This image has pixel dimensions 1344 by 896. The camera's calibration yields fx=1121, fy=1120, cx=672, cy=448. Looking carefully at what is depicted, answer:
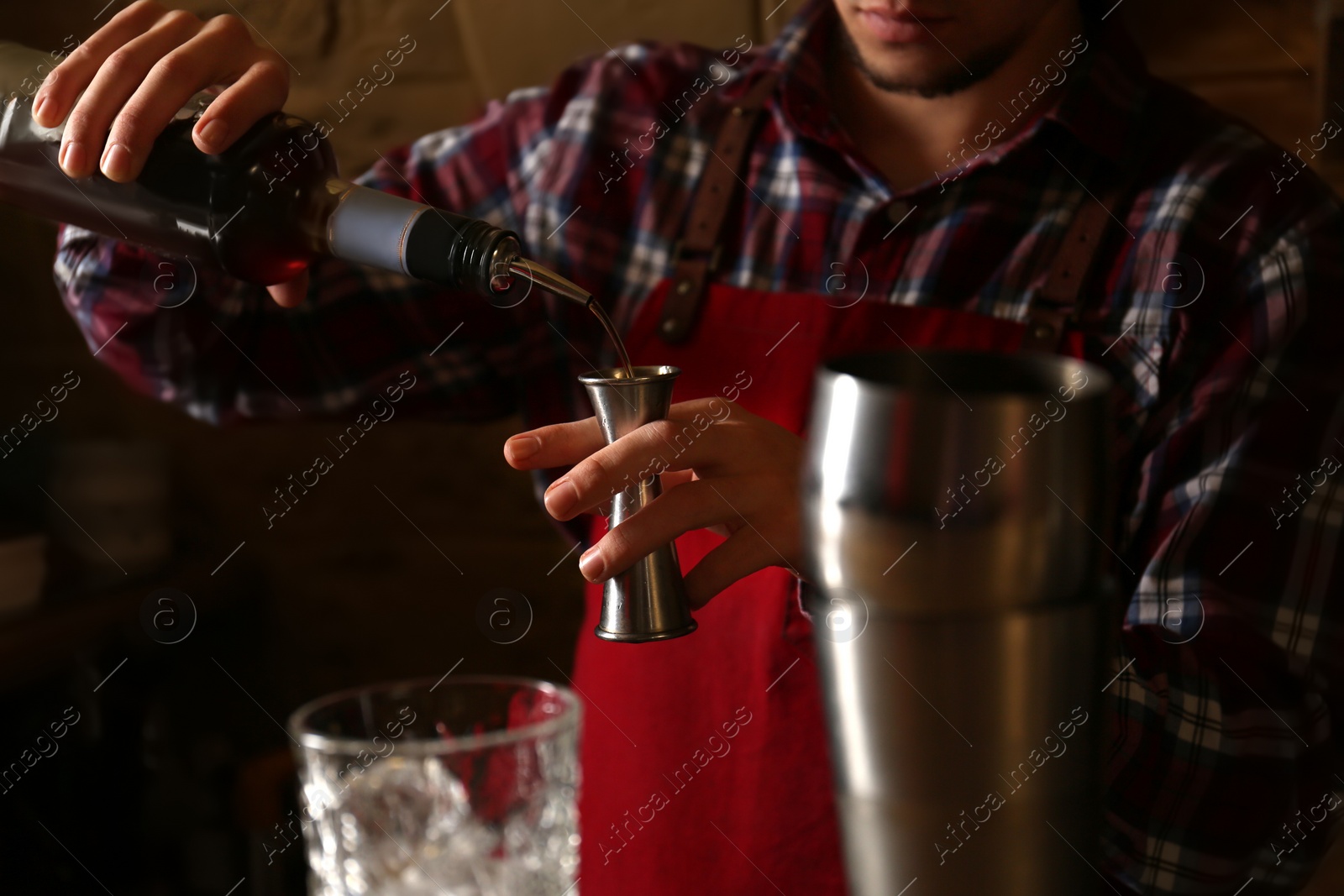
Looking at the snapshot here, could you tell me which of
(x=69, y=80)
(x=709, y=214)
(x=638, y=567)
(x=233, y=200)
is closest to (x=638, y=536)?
(x=638, y=567)

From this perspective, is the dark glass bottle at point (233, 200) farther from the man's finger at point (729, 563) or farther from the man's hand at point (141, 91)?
the man's finger at point (729, 563)

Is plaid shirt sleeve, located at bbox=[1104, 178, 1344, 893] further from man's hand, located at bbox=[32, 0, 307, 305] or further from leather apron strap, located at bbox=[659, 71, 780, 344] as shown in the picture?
man's hand, located at bbox=[32, 0, 307, 305]

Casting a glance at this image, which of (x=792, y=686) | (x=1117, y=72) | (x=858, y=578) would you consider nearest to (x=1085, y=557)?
(x=858, y=578)

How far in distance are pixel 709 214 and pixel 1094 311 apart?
284 mm

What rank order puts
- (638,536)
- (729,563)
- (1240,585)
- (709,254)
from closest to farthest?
(638,536), (729,563), (1240,585), (709,254)

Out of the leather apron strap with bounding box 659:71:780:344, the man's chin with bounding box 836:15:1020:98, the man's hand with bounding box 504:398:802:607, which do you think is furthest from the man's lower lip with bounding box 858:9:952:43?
the man's hand with bounding box 504:398:802:607

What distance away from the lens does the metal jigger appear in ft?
1.17

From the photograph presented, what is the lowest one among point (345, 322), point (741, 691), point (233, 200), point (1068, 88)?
point (741, 691)

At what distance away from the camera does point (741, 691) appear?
77 centimetres

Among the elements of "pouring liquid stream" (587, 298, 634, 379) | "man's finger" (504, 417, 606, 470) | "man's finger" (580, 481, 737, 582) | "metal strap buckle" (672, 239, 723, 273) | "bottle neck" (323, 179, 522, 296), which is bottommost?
"metal strap buckle" (672, 239, 723, 273)

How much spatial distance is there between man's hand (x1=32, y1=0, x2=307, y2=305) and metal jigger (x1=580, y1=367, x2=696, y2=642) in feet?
0.91

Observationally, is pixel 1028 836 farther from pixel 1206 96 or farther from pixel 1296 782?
pixel 1206 96

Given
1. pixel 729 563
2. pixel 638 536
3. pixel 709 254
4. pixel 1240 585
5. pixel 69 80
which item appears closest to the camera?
pixel 638 536

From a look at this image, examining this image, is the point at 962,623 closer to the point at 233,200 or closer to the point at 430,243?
the point at 430,243
